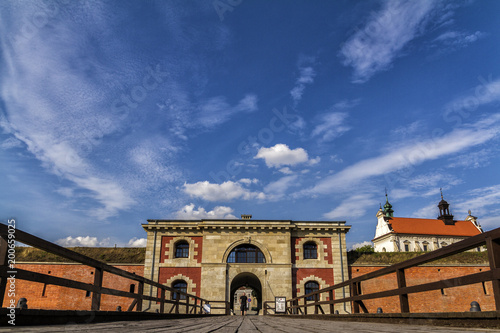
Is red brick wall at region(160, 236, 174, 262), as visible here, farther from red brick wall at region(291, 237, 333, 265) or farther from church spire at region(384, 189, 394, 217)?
church spire at region(384, 189, 394, 217)

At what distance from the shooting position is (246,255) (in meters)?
23.8

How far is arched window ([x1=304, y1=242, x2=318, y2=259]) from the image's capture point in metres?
24.0

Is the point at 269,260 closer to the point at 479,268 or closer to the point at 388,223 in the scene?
the point at 479,268

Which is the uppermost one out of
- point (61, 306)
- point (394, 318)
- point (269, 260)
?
point (269, 260)

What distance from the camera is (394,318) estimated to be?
4625mm

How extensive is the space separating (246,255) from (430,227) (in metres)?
51.4

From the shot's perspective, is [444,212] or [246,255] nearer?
[246,255]

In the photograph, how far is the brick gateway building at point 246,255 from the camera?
22.8m

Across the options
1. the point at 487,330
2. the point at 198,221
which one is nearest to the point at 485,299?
the point at 198,221

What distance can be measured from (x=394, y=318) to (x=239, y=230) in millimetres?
19509

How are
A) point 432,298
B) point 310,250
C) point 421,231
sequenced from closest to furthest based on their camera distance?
point 432,298 → point 310,250 → point 421,231

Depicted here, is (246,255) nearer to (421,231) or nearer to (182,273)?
(182,273)

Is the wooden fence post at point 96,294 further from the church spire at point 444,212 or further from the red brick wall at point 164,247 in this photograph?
the church spire at point 444,212

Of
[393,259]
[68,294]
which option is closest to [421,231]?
[393,259]
